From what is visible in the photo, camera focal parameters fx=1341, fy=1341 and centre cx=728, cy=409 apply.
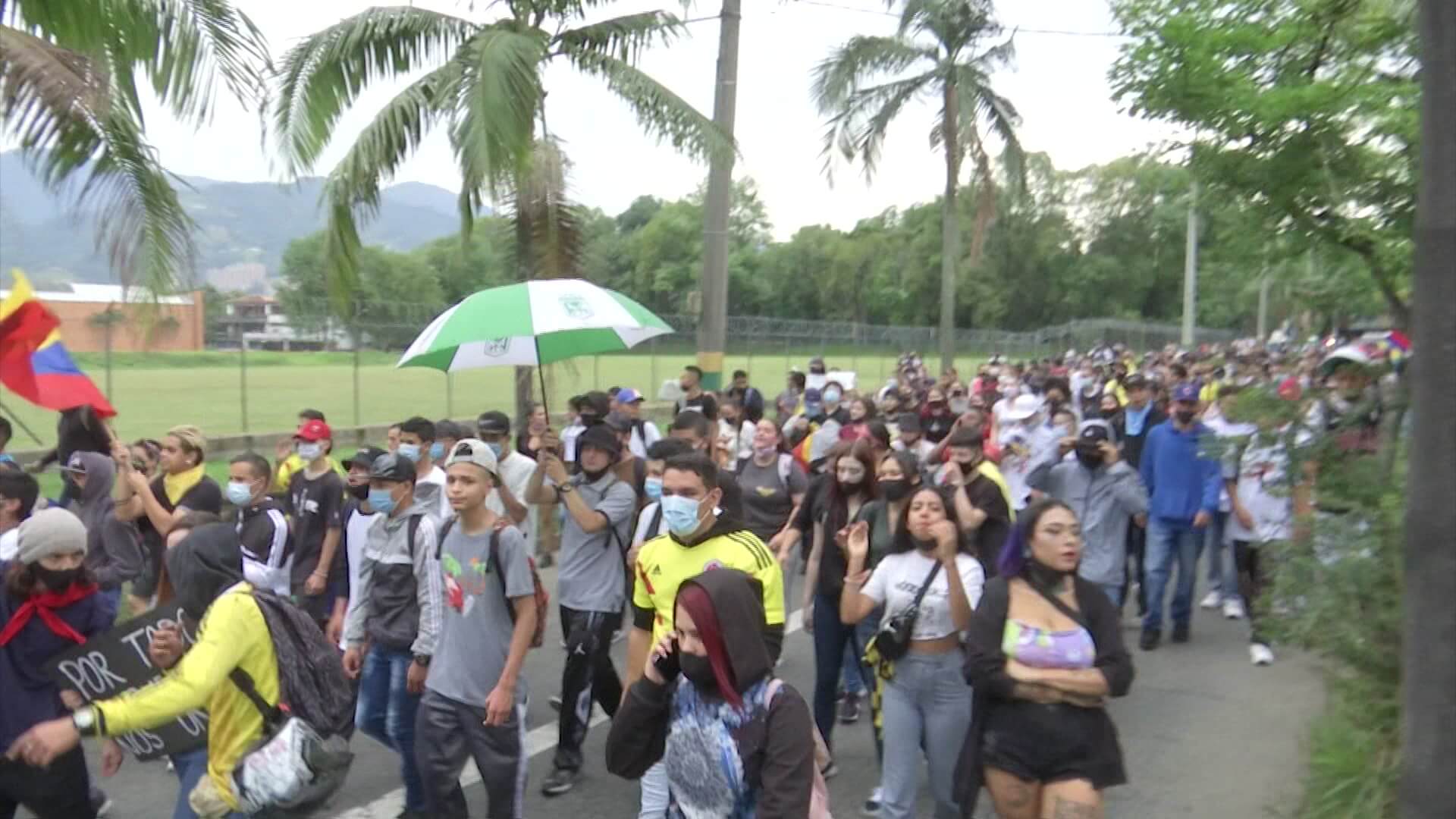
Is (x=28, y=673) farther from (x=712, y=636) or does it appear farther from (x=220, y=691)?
(x=712, y=636)

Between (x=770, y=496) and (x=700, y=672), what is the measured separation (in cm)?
511

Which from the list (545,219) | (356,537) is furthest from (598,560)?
(545,219)

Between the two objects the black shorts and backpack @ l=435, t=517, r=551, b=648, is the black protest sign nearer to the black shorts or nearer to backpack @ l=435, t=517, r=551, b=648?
backpack @ l=435, t=517, r=551, b=648

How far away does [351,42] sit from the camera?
12.0 m

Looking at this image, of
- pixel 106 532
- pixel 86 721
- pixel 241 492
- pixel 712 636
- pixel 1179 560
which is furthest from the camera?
pixel 1179 560

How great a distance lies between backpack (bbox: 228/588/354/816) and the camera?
4.08 metres

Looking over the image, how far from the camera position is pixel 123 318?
8836 mm

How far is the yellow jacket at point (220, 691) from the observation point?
3.90 metres

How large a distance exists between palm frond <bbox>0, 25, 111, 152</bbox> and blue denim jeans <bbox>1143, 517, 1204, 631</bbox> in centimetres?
718

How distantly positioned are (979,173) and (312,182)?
49.9ft

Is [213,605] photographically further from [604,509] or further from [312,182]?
[312,182]

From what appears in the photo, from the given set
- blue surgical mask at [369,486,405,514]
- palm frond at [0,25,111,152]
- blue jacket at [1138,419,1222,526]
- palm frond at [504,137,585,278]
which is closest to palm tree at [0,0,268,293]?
palm frond at [0,25,111,152]

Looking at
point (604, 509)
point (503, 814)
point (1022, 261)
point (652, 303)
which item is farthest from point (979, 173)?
point (1022, 261)

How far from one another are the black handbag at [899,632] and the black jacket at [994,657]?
Answer: 25.6 inches
